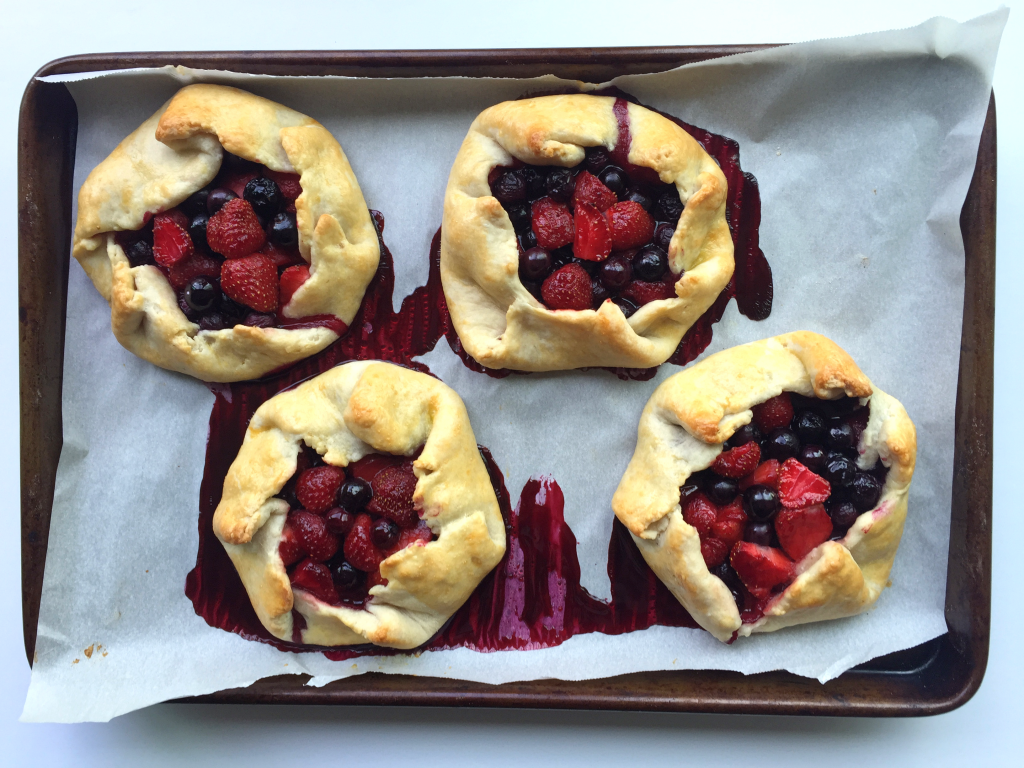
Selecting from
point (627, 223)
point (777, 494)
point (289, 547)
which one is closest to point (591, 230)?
point (627, 223)

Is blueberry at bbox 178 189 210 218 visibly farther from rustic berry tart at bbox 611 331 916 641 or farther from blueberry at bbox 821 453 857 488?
blueberry at bbox 821 453 857 488

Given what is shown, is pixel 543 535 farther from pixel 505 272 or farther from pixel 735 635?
pixel 505 272

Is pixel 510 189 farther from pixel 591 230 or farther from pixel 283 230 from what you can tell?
pixel 283 230

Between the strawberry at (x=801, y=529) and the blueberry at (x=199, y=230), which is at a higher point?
the blueberry at (x=199, y=230)

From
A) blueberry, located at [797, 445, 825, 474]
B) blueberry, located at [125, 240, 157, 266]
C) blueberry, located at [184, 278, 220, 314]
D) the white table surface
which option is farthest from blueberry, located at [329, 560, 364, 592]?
blueberry, located at [797, 445, 825, 474]

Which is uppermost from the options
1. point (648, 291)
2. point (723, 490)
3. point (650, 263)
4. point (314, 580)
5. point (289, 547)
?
point (650, 263)

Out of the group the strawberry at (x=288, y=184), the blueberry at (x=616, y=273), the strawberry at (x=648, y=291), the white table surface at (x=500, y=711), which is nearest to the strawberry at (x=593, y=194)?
the blueberry at (x=616, y=273)

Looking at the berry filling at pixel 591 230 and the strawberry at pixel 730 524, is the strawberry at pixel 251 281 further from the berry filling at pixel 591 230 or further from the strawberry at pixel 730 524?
the strawberry at pixel 730 524
